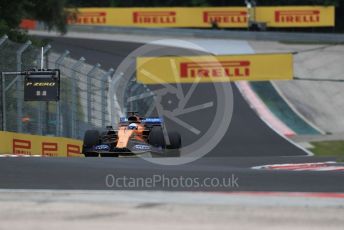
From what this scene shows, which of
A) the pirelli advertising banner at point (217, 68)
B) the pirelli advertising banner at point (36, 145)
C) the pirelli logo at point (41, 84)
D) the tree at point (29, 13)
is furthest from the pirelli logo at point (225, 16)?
the pirelli logo at point (41, 84)

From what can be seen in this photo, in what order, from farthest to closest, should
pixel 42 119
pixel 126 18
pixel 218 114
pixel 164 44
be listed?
1. pixel 126 18
2. pixel 164 44
3. pixel 218 114
4. pixel 42 119

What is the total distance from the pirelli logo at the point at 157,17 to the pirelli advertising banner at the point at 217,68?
21036 mm

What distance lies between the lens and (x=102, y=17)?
170 ft

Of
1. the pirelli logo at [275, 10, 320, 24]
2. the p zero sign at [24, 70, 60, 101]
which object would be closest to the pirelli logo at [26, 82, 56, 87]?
the p zero sign at [24, 70, 60, 101]

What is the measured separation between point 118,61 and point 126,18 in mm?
13636

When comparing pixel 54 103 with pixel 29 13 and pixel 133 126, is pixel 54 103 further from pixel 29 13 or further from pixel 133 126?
pixel 29 13

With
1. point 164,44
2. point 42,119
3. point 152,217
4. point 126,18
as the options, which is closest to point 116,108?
point 42,119

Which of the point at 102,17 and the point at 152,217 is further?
the point at 102,17

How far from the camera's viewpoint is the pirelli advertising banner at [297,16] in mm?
51125

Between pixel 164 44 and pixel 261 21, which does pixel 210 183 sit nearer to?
pixel 164 44

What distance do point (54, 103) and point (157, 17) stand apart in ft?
122

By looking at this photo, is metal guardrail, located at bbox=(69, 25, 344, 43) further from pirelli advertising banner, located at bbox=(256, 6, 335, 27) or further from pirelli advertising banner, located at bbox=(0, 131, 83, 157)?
pirelli advertising banner, located at bbox=(0, 131, 83, 157)

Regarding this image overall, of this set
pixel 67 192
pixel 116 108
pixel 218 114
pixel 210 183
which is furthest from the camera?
pixel 218 114

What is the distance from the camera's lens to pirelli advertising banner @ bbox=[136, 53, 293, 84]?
30.2 metres
